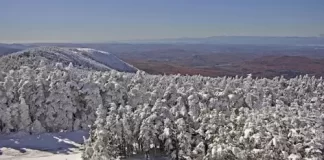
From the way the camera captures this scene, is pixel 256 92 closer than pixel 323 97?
Yes

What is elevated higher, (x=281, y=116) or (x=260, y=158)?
(x=281, y=116)

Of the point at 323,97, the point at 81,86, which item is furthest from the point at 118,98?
the point at 323,97

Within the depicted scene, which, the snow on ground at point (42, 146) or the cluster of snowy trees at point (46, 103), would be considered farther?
the cluster of snowy trees at point (46, 103)

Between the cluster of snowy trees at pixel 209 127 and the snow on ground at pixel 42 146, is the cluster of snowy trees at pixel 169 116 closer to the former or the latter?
the cluster of snowy trees at pixel 209 127

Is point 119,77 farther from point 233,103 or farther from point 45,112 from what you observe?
point 233,103

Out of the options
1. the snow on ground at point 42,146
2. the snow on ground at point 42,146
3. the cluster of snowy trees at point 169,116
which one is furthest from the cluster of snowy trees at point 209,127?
the snow on ground at point 42,146

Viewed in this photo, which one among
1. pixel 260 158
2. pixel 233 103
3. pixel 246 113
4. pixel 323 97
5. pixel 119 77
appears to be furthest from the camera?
pixel 119 77

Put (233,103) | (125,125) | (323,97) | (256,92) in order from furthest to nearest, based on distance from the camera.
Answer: (323,97) < (256,92) < (233,103) < (125,125)

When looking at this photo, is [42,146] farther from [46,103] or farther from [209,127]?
[209,127]
